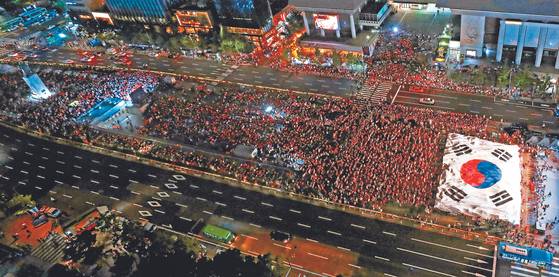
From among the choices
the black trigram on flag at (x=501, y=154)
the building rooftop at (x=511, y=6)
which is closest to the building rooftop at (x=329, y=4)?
the building rooftop at (x=511, y=6)

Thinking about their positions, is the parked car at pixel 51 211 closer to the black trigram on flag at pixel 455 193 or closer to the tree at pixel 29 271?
the tree at pixel 29 271

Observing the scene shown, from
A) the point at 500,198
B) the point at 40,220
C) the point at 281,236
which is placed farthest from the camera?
the point at 40,220

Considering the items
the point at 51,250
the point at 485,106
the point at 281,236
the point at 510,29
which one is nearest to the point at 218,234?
the point at 281,236

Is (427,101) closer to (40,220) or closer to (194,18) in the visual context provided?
(194,18)

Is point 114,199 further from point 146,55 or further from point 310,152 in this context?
point 146,55

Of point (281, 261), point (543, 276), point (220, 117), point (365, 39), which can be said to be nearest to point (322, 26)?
point (365, 39)
